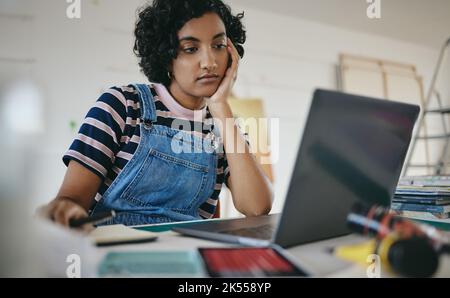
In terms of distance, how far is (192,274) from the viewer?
0.37 m

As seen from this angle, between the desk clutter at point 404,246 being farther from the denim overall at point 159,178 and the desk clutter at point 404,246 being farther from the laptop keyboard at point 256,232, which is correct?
the denim overall at point 159,178

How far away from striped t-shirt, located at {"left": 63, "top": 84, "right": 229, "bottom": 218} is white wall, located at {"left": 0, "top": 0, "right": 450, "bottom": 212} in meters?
0.52

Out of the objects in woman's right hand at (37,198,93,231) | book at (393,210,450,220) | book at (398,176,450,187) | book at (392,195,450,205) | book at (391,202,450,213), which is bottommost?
book at (393,210,450,220)

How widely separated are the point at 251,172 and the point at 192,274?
525 millimetres

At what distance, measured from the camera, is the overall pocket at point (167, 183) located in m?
0.82

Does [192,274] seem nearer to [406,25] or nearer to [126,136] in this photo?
[126,136]

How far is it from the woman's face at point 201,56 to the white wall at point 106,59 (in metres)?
0.49

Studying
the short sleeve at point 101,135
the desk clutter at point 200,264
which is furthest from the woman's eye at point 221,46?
the desk clutter at point 200,264

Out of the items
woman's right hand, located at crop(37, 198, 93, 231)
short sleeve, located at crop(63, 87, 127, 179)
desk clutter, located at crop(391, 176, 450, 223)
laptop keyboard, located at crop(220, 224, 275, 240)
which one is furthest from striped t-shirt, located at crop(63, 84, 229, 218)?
desk clutter, located at crop(391, 176, 450, 223)

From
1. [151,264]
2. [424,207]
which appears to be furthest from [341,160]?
[424,207]

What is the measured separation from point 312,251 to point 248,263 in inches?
4.1

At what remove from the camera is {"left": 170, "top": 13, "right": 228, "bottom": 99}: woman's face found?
3.13 ft

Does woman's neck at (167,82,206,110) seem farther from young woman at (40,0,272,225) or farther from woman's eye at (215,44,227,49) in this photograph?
woman's eye at (215,44,227,49)
